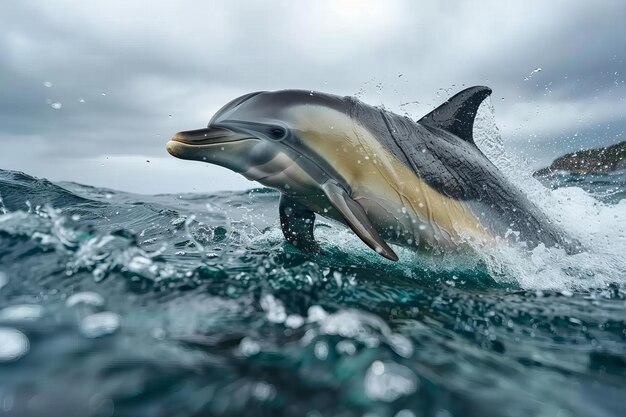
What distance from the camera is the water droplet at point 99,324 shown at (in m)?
2.67

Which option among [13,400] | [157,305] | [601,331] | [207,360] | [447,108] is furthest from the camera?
[447,108]

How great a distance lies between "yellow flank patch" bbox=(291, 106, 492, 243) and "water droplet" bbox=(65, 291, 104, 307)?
2.84 meters

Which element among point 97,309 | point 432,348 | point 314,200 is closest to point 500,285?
point 314,200

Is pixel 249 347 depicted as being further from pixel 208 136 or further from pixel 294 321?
pixel 208 136

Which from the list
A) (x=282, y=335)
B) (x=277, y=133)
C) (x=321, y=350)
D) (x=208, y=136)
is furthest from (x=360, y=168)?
(x=321, y=350)

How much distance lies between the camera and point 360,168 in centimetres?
554

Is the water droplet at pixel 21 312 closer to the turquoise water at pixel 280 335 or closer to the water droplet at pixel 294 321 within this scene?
the turquoise water at pixel 280 335

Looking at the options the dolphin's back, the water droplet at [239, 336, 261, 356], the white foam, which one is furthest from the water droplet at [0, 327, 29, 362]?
the white foam

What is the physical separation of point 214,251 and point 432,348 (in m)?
3.62

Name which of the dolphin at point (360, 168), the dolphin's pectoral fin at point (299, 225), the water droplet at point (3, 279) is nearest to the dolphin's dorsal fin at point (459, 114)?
the dolphin at point (360, 168)

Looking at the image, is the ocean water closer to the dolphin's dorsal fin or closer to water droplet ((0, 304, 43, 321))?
water droplet ((0, 304, 43, 321))

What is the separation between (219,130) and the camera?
5.36 meters

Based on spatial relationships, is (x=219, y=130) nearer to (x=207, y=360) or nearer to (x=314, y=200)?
(x=314, y=200)

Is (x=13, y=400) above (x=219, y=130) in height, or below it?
below
